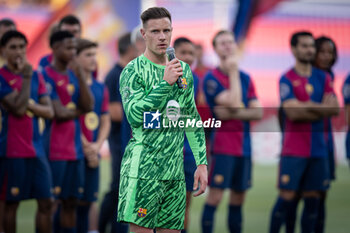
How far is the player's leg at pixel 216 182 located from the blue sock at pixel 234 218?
0.20 m

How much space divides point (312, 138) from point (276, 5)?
38.5ft

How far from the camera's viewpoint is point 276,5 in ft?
56.7

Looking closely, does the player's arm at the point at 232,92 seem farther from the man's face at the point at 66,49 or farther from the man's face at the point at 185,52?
the man's face at the point at 66,49

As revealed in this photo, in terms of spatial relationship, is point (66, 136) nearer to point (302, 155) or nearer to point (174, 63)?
point (302, 155)

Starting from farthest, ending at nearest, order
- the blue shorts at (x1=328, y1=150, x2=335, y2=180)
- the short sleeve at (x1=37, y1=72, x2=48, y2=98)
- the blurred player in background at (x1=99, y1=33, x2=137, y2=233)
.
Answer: the blue shorts at (x1=328, y1=150, x2=335, y2=180)
the blurred player in background at (x1=99, y1=33, x2=137, y2=233)
the short sleeve at (x1=37, y1=72, x2=48, y2=98)

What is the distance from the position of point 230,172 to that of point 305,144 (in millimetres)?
801

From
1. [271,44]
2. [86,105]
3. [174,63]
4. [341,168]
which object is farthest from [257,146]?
[174,63]

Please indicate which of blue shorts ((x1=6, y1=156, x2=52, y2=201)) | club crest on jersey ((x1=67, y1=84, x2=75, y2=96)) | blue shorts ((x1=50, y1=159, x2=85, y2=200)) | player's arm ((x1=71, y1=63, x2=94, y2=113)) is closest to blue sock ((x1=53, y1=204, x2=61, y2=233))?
blue shorts ((x1=50, y1=159, x2=85, y2=200))

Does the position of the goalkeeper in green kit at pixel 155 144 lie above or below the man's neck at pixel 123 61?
below

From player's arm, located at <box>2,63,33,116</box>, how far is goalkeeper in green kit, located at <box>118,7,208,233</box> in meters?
2.02

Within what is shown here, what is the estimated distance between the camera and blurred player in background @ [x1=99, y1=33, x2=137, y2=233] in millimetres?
6008

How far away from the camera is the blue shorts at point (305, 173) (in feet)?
20.2

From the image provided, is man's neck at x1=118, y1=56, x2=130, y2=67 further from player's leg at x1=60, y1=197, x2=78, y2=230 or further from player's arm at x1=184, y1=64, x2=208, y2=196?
player's arm at x1=184, y1=64, x2=208, y2=196

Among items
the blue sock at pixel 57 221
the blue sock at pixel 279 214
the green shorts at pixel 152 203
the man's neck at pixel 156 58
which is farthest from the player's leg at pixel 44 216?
the man's neck at pixel 156 58
